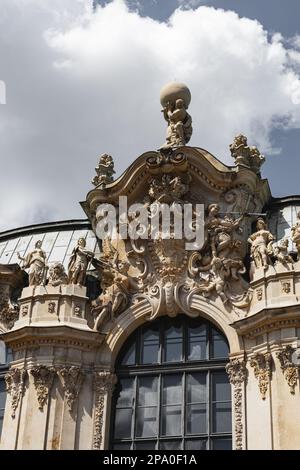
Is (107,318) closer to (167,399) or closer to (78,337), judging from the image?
(78,337)

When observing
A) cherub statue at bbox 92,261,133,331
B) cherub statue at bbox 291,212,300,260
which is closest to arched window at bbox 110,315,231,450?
cherub statue at bbox 92,261,133,331

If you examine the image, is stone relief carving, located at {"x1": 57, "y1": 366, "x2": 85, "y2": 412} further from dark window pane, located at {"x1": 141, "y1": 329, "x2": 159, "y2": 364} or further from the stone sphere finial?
the stone sphere finial

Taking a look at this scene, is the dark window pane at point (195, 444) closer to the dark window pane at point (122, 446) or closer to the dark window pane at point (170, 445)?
the dark window pane at point (170, 445)

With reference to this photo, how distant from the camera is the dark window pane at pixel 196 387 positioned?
21573mm

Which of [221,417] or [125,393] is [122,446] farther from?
[221,417]

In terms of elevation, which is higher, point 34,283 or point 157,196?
point 157,196

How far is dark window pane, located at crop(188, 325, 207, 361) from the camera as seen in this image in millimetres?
22250

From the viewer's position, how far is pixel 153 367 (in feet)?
73.2

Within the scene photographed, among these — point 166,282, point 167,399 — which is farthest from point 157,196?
point 167,399

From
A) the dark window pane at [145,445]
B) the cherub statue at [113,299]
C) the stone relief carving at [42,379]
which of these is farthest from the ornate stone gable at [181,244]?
the dark window pane at [145,445]
